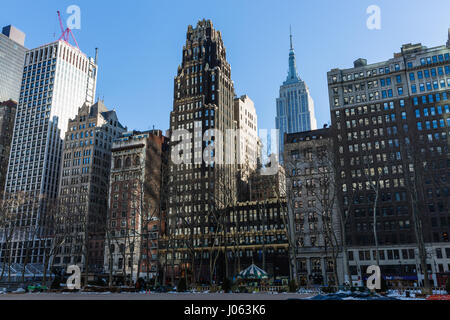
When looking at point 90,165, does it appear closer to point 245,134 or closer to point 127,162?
point 127,162

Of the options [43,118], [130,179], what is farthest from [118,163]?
[43,118]

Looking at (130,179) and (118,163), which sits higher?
(118,163)

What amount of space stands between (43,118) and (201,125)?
224 ft

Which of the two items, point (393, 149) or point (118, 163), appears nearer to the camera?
point (393, 149)

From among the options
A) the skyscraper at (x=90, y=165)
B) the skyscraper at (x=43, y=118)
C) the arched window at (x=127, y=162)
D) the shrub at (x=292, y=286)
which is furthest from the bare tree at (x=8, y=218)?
the shrub at (x=292, y=286)

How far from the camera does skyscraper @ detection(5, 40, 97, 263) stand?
145 meters

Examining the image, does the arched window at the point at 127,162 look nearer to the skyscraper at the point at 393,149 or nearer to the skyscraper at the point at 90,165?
the skyscraper at the point at 90,165

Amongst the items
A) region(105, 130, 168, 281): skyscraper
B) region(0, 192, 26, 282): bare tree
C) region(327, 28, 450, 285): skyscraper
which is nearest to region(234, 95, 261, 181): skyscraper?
region(105, 130, 168, 281): skyscraper

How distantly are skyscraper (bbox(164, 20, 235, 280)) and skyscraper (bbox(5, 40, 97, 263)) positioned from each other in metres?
51.0

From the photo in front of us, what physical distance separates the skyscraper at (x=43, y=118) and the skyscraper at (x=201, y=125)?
51.0 metres

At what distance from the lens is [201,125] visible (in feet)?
431

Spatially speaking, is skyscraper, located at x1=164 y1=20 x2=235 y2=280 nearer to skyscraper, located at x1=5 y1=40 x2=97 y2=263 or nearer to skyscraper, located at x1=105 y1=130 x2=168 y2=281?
skyscraper, located at x1=105 y1=130 x2=168 y2=281

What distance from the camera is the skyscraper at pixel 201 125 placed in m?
119
